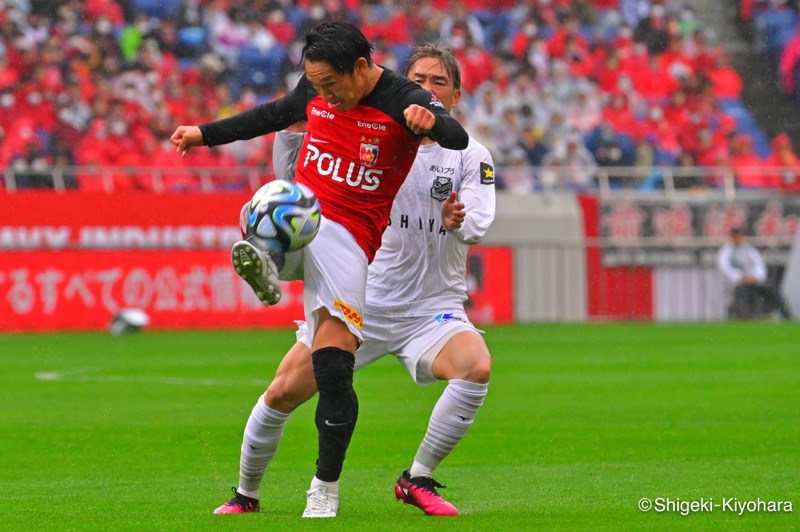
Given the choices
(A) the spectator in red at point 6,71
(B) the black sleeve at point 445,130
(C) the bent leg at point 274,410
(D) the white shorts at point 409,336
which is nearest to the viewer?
(B) the black sleeve at point 445,130

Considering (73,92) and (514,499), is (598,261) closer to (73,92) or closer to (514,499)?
(73,92)

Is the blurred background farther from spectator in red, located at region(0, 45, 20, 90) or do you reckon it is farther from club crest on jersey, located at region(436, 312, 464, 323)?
club crest on jersey, located at region(436, 312, 464, 323)

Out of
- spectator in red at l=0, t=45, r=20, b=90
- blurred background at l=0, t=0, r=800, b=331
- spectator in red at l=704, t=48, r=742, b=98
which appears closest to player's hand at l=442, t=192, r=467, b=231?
blurred background at l=0, t=0, r=800, b=331

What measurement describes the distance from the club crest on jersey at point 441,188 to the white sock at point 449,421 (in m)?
0.92

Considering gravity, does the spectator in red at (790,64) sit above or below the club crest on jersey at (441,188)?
above

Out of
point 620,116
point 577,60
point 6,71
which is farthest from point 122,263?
point 577,60

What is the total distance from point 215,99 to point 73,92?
7.93 feet

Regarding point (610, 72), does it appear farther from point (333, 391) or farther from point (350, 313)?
point (333, 391)

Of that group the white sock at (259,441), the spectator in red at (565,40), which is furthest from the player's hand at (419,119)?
the spectator in red at (565,40)

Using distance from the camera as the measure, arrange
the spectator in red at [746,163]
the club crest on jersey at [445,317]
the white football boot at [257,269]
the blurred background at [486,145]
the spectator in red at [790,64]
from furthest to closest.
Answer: the spectator in red at [790,64] < the spectator in red at [746,163] < the blurred background at [486,145] < the club crest on jersey at [445,317] < the white football boot at [257,269]

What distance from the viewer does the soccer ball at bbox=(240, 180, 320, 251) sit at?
5633 mm

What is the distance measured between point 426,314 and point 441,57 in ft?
3.96

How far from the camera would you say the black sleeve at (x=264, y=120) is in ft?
20.1

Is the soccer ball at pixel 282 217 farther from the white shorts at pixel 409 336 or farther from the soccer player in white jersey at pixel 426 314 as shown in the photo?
the white shorts at pixel 409 336
